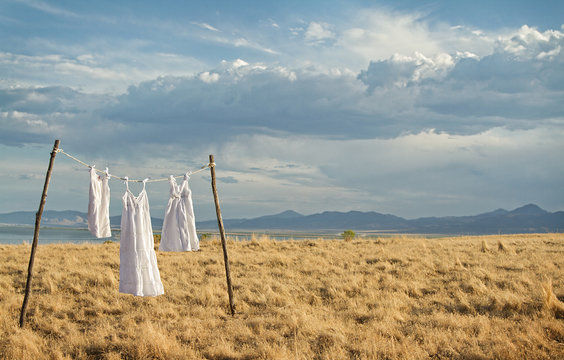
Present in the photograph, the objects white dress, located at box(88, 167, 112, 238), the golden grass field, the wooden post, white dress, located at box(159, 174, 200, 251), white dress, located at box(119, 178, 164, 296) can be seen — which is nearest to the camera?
the golden grass field

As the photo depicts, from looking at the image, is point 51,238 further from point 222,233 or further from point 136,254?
point 136,254

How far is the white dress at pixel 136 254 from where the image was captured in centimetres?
925

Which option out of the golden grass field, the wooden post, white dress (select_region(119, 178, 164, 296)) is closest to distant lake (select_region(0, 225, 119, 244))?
the golden grass field

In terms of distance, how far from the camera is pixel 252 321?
9.90m

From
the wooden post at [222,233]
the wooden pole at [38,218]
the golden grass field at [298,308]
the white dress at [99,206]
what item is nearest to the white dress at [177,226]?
the wooden post at [222,233]

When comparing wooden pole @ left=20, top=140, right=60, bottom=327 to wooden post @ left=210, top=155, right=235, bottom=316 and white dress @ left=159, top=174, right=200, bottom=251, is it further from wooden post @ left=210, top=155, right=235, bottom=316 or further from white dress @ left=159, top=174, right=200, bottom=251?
wooden post @ left=210, top=155, right=235, bottom=316

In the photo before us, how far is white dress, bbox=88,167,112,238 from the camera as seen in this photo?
9.42m

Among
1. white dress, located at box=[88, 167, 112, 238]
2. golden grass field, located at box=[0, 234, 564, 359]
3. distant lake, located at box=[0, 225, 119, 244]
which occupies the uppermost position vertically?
white dress, located at box=[88, 167, 112, 238]

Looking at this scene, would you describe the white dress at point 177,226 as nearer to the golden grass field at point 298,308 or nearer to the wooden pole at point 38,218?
the golden grass field at point 298,308

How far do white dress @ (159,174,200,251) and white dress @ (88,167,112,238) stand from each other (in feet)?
4.17

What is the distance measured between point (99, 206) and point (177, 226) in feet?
5.73

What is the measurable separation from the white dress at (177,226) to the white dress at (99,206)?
1.27 metres

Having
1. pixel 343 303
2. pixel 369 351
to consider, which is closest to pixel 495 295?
pixel 343 303

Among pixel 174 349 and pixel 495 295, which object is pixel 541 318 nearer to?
pixel 495 295
